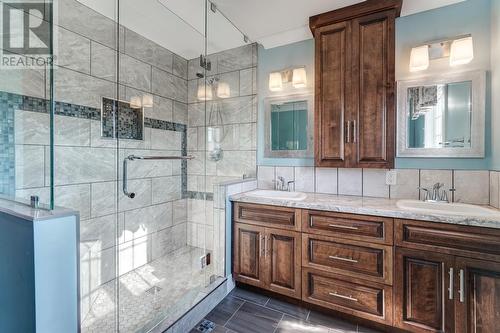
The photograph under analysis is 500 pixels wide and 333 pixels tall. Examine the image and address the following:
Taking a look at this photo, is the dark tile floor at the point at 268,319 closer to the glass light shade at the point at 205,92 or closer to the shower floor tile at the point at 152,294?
the shower floor tile at the point at 152,294

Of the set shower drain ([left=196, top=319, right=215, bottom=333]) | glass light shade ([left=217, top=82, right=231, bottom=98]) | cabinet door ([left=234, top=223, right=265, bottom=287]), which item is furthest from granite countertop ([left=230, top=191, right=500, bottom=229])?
glass light shade ([left=217, top=82, right=231, bottom=98])

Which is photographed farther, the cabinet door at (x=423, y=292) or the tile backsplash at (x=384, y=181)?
the tile backsplash at (x=384, y=181)

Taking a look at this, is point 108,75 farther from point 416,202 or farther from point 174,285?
point 416,202

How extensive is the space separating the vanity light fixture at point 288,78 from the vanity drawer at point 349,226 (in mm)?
1363

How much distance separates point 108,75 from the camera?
2133 millimetres

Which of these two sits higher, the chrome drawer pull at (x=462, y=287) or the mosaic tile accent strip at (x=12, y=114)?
the mosaic tile accent strip at (x=12, y=114)

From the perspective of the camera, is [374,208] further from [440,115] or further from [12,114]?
[12,114]

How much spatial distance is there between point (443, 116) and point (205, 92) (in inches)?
94.2

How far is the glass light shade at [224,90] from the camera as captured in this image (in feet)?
9.09

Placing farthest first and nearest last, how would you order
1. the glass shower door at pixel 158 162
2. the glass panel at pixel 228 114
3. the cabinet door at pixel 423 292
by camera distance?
the glass panel at pixel 228 114
the glass shower door at pixel 158 162
the cabinet door at pixel 423 292

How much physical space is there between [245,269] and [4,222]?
5.50 ft

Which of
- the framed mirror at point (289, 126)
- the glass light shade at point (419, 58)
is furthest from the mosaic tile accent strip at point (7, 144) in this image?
the glass light shade at point (419, 58)

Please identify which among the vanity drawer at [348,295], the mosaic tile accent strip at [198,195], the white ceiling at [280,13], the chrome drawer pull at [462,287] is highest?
the white ceiling at [280,13]

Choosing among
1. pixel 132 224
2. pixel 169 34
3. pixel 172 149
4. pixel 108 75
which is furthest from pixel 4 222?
pixel 169 34
